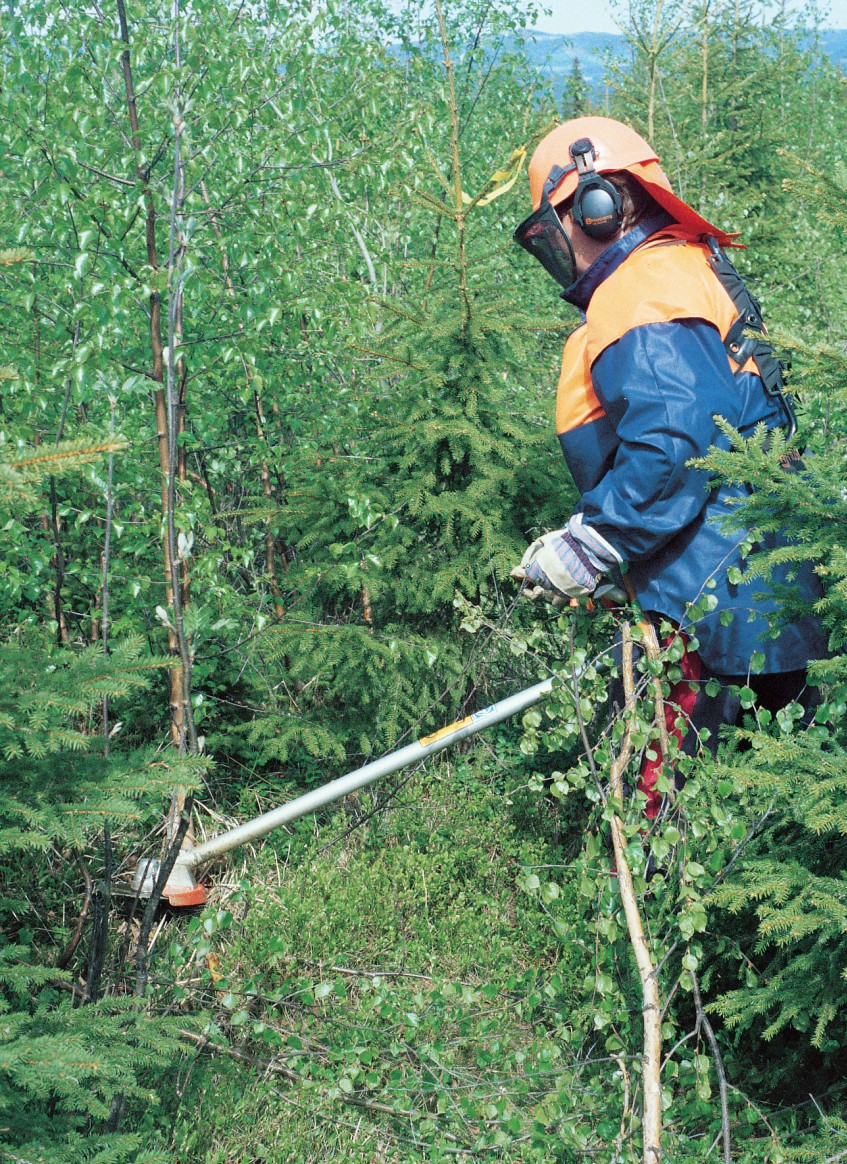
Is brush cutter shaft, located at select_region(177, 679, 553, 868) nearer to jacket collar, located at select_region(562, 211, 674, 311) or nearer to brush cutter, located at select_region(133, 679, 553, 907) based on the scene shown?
brush cutter, located at select_region(133, 679, 553, 907)

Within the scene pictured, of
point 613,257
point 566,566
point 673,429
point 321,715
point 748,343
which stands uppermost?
point 613,257

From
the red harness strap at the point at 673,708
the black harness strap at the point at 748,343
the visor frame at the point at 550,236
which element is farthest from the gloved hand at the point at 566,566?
the visor frame at the point at 550,236

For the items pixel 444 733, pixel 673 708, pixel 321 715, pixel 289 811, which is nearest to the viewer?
pixel 673 708

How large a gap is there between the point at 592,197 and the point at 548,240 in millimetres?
204

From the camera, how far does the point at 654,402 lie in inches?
112

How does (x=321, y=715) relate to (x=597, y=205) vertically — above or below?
below

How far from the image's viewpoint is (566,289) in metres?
3.33

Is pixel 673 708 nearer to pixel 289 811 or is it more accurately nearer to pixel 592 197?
pixel 289 811

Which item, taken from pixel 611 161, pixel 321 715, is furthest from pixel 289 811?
pixel 611 161

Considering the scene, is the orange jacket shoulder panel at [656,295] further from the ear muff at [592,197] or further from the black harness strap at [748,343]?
the ear muff at [592,197]

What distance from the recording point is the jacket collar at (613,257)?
3.15 meters

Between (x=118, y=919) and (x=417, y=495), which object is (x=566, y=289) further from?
(x=118, y=919)

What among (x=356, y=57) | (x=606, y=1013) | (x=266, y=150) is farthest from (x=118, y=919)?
(x=356, y=57)

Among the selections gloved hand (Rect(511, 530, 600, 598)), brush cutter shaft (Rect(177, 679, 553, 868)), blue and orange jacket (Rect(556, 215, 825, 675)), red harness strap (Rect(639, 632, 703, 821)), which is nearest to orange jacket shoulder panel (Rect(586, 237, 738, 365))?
blue and orange jacket (Rect(556, 215, 825, 675))
